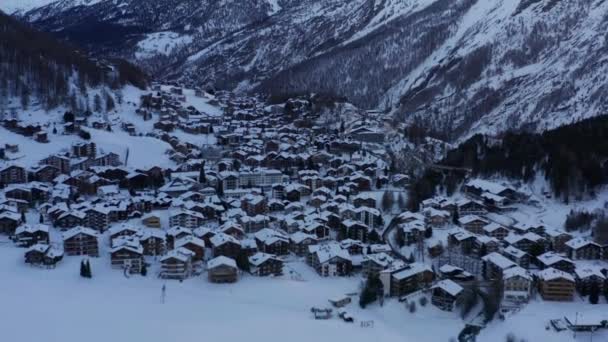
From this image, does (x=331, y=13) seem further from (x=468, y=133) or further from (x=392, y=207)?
(x=392, y=207)

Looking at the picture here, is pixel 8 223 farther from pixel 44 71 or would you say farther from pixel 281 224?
pixel 44 71

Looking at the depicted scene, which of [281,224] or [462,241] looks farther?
[281,224]

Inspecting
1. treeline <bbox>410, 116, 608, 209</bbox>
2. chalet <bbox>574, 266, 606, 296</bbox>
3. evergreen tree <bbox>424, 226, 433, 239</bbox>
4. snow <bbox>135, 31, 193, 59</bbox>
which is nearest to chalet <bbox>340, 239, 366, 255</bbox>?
evergreen tree <bbox>424, 226, 433, 239</bbox>

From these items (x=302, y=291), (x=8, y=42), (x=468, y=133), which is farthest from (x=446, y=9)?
(x=302, y=291)

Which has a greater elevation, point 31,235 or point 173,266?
point 31,235

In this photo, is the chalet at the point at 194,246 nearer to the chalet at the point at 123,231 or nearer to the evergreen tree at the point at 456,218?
the chalet at the point at 123,231

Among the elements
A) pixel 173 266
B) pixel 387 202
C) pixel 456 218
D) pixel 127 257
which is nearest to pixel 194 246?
pixel 173 266

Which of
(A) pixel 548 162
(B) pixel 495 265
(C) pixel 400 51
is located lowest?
(B) pixel 495 265
